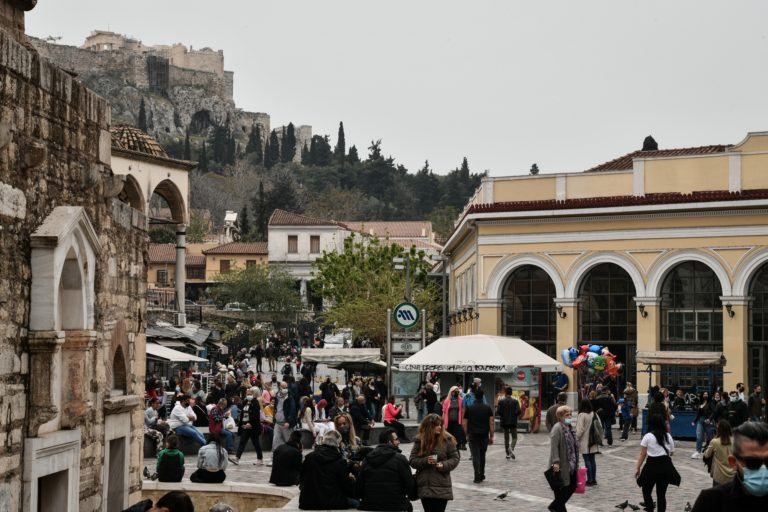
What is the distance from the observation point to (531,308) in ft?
139

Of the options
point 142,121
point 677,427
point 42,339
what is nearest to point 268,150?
point 142,121

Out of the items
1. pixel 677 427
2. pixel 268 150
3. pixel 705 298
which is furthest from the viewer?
pixel 268 150

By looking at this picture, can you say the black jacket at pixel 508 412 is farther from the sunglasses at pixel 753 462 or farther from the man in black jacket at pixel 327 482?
the sunglasses at pixel 753 462

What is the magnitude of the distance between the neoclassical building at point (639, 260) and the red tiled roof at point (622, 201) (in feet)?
0.13

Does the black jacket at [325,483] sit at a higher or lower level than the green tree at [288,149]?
lower

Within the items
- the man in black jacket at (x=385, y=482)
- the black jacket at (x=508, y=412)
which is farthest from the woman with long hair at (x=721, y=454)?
the black jacket at (x=508, y=412)

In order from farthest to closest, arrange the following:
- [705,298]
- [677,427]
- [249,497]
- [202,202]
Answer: [202,202], [705,298], [677,427], [249,497]

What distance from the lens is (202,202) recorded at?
486 ft

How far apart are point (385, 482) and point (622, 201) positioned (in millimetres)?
28610

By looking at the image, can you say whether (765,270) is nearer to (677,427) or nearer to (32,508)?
(677,427)

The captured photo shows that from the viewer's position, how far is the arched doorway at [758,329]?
38.6 meters

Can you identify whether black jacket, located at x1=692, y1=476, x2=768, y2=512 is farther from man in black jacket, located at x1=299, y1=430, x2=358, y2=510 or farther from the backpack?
the backpack

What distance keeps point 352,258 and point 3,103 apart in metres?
52.5

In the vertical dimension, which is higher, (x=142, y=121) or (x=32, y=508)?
(x=142, y=121)
